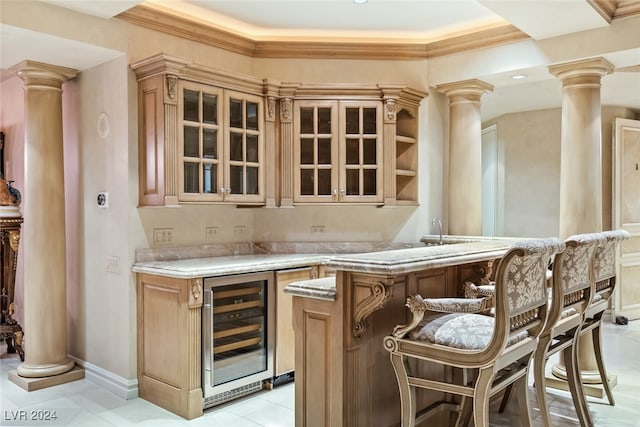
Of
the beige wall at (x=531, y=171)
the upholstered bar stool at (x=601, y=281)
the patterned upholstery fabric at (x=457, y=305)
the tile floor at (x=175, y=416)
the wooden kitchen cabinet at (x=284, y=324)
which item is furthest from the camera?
the beige wall at (x=531, y=171)

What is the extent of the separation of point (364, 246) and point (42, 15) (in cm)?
283

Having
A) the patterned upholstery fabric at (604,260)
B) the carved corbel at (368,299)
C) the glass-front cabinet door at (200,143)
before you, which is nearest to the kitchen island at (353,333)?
the carved corbel at (368,299)

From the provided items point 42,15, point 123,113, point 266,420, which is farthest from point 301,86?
point 266,420

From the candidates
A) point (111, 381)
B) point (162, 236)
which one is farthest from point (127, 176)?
point (111, 381)

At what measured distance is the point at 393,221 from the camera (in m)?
4.44

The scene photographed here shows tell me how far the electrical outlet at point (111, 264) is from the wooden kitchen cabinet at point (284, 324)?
3.58 feet

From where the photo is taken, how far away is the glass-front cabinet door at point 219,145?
347 cm

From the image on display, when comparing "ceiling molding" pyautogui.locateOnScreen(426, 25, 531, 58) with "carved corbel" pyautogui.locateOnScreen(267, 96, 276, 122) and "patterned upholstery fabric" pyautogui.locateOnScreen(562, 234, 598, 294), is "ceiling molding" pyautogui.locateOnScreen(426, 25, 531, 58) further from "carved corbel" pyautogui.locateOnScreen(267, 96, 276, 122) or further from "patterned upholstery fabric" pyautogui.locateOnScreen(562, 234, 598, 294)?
"patterned upholstery fabric" pyautogui.locateOnScreen(562, 234, 598, 294)

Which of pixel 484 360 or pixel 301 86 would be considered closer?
pixel 484 360

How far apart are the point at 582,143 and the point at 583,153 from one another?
7cm

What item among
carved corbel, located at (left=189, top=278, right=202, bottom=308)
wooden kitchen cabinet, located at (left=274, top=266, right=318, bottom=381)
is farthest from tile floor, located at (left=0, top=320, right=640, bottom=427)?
carved corbel, located at (left=189, top=278, right=202, bottom=308)

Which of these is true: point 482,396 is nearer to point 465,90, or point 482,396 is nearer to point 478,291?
point 478,291

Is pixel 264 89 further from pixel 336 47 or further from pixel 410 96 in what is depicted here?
pixel 410 96

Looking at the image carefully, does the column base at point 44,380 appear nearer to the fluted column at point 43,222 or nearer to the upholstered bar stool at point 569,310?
the fluted column at point 43,222
